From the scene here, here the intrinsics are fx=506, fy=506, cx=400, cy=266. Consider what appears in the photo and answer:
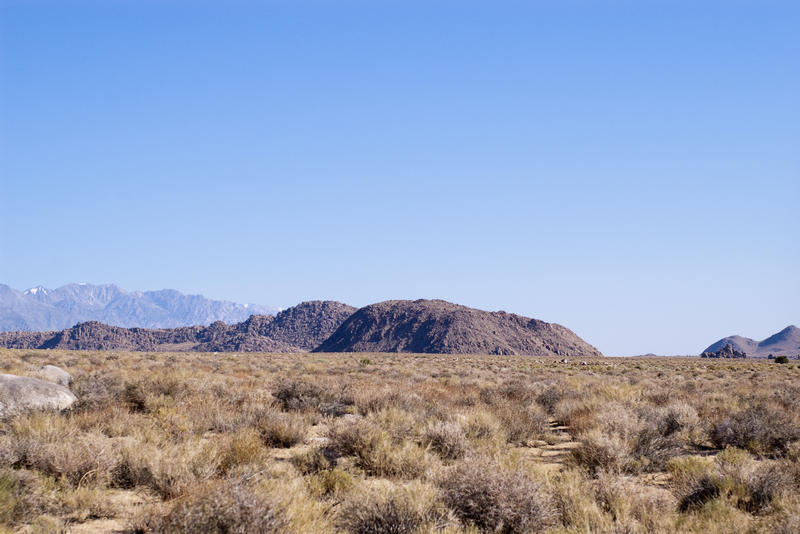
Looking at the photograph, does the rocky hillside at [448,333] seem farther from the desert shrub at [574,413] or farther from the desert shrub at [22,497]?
the desert shrub at [22,497]

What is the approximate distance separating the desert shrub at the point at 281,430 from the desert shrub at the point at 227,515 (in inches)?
195

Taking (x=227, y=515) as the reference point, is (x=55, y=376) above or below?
below

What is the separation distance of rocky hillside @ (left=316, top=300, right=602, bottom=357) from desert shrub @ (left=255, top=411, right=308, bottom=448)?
327 ft

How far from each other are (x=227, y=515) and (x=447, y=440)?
16.6 ft

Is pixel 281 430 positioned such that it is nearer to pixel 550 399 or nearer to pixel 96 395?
pixel 96 395

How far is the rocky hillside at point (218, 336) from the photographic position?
149 m

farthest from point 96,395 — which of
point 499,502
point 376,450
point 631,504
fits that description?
point 631,504

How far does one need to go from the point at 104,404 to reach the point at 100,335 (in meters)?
171

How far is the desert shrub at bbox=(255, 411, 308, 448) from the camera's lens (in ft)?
32.2

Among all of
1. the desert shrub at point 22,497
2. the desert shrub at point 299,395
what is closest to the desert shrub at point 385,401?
the desert shrub at point 299,395

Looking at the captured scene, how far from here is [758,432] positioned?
10.3 meters

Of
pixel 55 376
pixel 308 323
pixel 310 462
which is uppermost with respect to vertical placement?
pixel 308 323

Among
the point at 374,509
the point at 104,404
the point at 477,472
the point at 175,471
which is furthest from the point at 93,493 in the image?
the point at 104,404

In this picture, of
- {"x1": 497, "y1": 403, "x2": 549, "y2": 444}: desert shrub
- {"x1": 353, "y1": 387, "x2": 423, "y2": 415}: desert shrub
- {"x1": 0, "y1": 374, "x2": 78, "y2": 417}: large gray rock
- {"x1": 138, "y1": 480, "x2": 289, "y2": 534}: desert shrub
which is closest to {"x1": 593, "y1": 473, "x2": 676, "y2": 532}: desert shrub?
{"x1": 138, "y1": 480, "x2": 289, "y2": 534}: desert shrub
